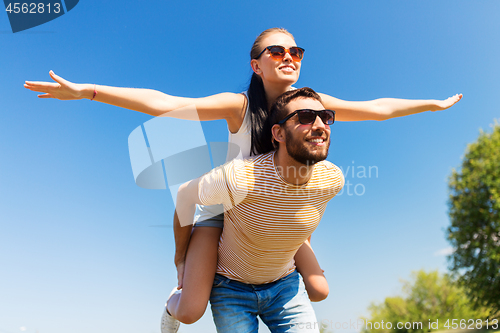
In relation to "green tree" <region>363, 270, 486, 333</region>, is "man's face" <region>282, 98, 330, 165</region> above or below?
above

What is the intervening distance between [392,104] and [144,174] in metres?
3.18

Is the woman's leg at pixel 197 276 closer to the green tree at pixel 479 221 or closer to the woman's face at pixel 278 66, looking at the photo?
the woman's face at pixel 278 66

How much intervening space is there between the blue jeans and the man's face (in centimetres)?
151

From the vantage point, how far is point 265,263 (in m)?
3.37

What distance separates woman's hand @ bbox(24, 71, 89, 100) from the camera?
2590 millimetres

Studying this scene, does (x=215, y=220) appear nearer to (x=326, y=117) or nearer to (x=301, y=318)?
(x=301, y=318)

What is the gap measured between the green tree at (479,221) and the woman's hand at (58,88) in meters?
21.8

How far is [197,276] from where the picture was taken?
Answer: 3.43m

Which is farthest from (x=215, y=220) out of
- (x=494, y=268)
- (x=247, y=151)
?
(x=494, y=268)

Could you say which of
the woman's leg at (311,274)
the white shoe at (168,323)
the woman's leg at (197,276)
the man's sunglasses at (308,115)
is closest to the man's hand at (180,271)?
the woman's leg at (197,276)

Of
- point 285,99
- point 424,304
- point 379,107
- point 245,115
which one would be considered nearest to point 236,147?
point 245,115

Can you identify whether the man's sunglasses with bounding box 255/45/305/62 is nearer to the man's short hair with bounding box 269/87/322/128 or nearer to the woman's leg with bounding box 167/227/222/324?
the man's short hair with bounding box 269/87/322/128

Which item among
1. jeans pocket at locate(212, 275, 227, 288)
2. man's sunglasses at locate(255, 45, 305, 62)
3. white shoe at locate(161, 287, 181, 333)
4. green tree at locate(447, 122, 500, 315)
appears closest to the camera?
jeans pocket at locate(212, 275, 227, 288)

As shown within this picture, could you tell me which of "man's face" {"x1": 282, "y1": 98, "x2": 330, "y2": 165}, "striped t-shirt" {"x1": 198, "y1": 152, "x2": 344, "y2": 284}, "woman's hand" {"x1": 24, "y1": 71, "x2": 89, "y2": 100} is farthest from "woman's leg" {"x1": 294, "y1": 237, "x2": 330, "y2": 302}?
"woman's hand" {"x1": 24, "y1": 71, "x2": 89, "y2": 100}
